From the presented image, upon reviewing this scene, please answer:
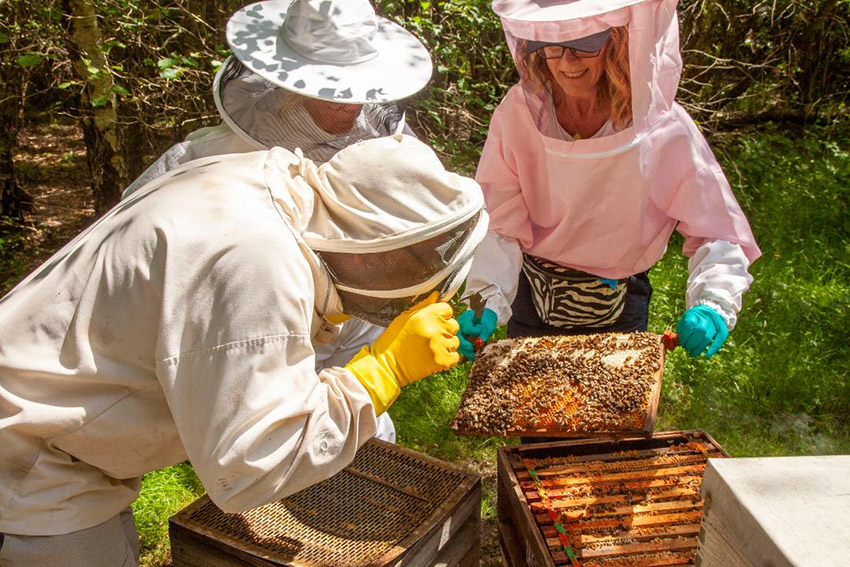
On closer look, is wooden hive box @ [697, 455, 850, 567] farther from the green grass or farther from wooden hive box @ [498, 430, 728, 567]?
the green grass

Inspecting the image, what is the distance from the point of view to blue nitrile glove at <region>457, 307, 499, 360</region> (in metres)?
2.65

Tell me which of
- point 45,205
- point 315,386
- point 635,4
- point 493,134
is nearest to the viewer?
point 315,386

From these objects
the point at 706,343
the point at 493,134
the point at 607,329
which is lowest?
the point at 607,329

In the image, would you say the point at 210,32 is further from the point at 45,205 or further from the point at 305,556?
the point at 305,556

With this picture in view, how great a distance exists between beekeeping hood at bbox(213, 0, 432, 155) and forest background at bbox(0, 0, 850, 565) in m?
1.04

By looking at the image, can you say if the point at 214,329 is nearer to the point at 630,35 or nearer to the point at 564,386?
the point at 564,386

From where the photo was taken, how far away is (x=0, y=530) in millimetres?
1762

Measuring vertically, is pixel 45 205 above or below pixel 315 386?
below

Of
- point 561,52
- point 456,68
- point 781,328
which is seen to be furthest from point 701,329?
point 456,68

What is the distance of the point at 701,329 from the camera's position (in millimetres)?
2461

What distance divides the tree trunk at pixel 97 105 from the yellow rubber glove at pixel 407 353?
2776mm

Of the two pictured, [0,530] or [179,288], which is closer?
[179,288]

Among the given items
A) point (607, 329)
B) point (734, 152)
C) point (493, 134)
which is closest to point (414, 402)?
point (607, 329)

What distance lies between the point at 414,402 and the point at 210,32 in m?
3.08
